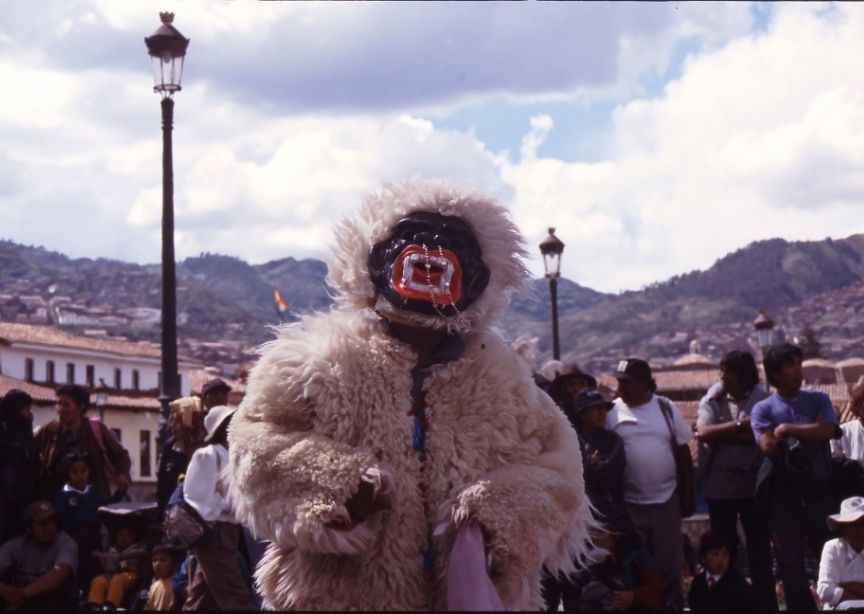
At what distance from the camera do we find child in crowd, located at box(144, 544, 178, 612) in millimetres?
8688

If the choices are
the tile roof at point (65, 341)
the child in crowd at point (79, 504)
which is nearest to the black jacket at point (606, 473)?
the child in crowd at point (79, 504)

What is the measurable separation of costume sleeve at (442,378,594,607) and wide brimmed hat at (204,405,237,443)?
11.0ft

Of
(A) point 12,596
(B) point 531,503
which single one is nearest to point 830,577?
(B) point 531,503

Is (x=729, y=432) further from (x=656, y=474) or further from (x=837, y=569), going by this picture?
(x=837, y=569)

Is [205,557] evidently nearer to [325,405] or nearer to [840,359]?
[325,405]

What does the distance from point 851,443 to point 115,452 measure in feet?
16.2

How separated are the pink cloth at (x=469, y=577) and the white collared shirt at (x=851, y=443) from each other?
4.22 meters

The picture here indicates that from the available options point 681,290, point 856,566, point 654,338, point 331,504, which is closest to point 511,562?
point 331,504

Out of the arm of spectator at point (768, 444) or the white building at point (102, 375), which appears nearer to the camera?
the arm of spectator at point (768, 444)

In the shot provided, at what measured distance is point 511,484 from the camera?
184 inches

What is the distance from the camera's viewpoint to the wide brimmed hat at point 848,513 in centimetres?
728

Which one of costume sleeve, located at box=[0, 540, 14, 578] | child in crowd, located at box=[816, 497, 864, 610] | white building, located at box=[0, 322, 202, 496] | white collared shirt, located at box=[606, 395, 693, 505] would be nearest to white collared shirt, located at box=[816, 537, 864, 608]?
child in crowd, located at box=[816, 497, 864, 610]

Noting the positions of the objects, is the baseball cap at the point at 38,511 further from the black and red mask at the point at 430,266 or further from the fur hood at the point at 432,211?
the black and red mask at the point at 430,266

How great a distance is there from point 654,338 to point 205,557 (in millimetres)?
140790
